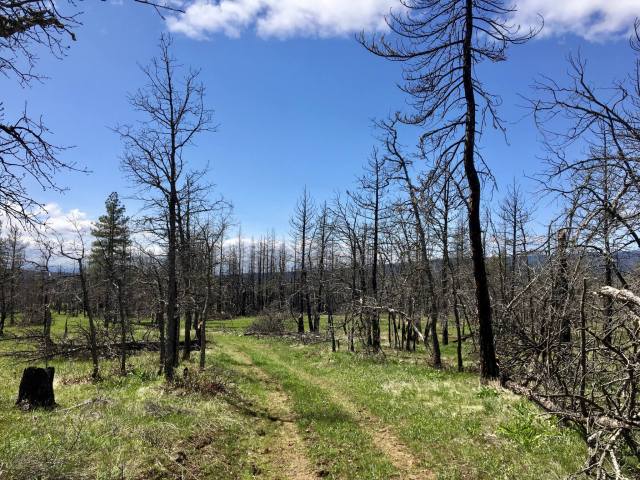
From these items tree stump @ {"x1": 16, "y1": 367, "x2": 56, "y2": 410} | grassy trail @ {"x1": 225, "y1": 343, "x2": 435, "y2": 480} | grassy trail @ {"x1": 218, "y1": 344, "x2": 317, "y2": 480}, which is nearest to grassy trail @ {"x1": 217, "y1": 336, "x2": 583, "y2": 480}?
grassy trail @ {"x1": 225, "y1": 343, "x2": 435, "y2": 480}

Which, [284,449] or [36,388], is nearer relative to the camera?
[284,449]

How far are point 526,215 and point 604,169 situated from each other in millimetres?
27373

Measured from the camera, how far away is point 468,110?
41.9 feet

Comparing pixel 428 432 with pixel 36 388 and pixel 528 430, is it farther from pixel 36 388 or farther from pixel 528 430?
pixel 36 388

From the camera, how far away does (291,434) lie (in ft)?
31.7

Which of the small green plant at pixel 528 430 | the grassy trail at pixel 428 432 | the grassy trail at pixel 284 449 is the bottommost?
the grassy trail at pixel 284 449

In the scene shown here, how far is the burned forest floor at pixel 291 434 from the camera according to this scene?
6.71m

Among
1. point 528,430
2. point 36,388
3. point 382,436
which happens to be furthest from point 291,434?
point 36,388

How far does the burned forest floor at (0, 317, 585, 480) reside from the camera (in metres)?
6.71

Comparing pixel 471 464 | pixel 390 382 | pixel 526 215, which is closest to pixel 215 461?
pixel 471 464

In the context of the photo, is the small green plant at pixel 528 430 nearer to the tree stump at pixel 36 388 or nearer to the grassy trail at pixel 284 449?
the grassy trail at pixel 284 449

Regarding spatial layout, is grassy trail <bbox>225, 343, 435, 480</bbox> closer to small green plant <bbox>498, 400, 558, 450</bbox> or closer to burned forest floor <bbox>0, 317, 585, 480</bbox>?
burned forest floor <bbox>0, 317, 585, 480</bbox>

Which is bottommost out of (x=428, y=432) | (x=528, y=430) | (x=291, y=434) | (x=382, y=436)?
(x=291, y=434)

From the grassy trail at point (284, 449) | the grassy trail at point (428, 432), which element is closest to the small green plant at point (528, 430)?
the grassy trail at point (428, 432)
